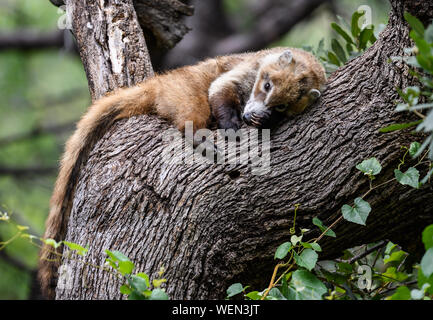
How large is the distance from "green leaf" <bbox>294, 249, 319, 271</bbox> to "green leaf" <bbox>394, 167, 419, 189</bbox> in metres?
0.66

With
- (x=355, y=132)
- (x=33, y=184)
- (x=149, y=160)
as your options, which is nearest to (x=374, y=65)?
(x=355, y=132)

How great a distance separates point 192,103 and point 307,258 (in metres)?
1.59

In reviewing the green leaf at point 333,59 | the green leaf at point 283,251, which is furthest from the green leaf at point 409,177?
the green leaf at point 333,59

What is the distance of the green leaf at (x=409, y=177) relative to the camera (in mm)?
2963

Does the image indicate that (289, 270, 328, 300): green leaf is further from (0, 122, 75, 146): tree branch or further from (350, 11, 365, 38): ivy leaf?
(0, 122, 75, 146): tree branch

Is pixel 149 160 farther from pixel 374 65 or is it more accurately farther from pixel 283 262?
pixel 374 65

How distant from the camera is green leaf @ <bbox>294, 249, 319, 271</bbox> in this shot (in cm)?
290

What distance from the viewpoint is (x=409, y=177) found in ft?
9.82

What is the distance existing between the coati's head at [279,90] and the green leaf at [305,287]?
1.20 m

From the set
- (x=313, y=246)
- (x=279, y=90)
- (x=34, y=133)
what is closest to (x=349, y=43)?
(x=279, y=90)

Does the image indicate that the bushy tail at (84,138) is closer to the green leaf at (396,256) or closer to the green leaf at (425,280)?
the green leaf at (396,256)

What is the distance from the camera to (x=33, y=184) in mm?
8734

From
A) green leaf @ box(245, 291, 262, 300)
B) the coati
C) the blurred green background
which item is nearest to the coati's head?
the coati
